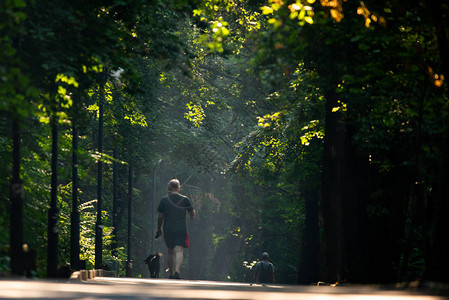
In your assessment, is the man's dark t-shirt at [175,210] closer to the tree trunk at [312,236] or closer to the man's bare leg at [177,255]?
the man's bare leg at [177,255]

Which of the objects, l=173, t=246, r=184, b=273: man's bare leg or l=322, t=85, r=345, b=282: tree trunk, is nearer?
l=322, t=85, r=345, b=282: tree trunk

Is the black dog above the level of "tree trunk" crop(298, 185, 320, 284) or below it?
below

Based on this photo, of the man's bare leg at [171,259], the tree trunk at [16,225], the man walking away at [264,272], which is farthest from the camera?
the man walking away at [264,272]

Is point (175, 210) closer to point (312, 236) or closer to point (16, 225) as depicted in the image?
point (16, 225)

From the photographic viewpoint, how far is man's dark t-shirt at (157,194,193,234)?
19.3 meters

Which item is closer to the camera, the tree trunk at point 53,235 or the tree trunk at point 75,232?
the tree trunk at point 53,235

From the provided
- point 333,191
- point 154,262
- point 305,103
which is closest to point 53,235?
point 333,191


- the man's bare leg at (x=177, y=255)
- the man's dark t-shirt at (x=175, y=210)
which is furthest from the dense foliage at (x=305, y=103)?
the man's bare leg at (x=177, y=255)

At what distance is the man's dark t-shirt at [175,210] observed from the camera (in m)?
19.3

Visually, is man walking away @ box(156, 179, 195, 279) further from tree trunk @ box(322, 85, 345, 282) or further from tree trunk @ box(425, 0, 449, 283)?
tree trunk @ box(425, 0, 449, 283)

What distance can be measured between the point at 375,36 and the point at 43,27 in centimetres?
464

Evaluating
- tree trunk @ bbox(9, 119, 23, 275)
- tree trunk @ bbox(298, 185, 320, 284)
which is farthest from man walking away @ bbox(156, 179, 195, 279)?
tree trunk @ bbox(298, 185, 320, 284)

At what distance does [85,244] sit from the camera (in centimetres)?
2608

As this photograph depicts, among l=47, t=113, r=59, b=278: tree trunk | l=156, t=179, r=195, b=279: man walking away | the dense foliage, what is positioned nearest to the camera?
the dense foliage
